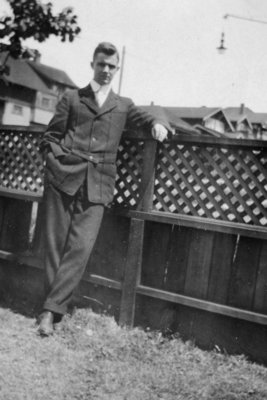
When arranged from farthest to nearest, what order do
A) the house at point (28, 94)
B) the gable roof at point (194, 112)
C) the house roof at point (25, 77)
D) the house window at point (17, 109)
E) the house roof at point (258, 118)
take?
the house roof at point (258, 118) → the gable roof at point (194, 112) → the house roof at point (25, 77) → the house window at point (17, 109) → the house at point (28, 94)

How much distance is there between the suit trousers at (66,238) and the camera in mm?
3811

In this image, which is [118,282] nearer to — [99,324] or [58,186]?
[99,324]

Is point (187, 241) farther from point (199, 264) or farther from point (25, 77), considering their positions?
point (25, 77)

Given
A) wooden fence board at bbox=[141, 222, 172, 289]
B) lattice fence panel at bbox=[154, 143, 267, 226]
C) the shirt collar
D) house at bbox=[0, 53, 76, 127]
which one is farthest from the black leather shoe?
house at bbox=[0, 53, 76, 127]

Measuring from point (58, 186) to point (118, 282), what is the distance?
43.8 inches

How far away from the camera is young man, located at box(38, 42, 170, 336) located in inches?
150

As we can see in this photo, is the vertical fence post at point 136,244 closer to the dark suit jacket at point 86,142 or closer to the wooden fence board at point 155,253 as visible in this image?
the wooden fence board at point 155,253

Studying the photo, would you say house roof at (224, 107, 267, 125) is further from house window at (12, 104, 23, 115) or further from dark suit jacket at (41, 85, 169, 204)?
dark suit jacket at (41, 85, 169, 204)

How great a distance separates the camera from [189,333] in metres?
3.88

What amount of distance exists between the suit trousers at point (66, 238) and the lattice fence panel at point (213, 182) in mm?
688

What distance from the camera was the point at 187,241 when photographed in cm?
388

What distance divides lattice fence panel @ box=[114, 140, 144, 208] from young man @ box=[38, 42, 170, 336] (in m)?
0.22

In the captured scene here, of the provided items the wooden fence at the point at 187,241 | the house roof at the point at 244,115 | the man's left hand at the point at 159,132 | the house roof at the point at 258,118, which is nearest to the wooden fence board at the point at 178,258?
the wooden fence at the point at 187,241

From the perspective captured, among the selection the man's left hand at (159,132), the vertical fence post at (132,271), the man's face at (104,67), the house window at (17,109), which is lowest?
the vertical fence post at (132,271)
